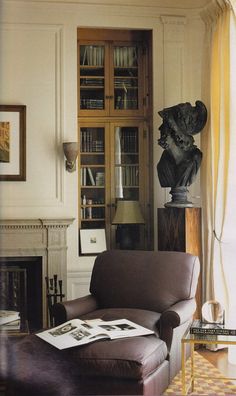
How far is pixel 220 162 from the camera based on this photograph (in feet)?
11.5

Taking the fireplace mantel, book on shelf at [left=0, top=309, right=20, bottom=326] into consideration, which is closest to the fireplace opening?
the fireplace mantel

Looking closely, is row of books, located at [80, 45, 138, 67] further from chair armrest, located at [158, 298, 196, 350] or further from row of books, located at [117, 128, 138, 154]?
chair armrest, located at [158, 298, 196, 350]

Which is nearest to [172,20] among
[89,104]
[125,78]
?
[125,78]

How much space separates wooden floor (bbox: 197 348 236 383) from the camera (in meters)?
3.05

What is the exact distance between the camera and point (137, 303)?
3014 mm

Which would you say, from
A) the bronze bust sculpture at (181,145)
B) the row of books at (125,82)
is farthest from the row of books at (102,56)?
the bronze bust sculpture at (181,145)

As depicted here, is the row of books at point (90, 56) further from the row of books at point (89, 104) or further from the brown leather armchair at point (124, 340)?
the brown leather armchair at point (124, 340)

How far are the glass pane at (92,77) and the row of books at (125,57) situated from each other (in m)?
0.11

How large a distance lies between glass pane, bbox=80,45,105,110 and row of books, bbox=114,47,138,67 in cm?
11

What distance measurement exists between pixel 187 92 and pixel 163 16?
62 cm

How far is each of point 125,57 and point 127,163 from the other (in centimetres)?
85

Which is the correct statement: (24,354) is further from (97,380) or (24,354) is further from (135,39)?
(135,39)

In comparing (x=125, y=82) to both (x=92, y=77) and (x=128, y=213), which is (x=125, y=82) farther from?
(x=128, y=213)

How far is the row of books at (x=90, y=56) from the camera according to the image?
13.8 ft
